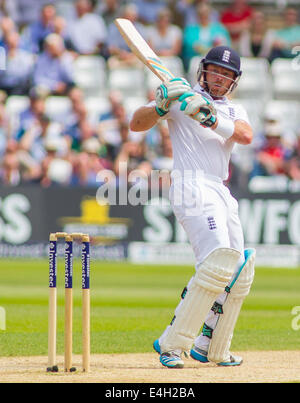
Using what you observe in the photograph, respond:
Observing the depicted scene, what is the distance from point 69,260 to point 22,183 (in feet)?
31.4

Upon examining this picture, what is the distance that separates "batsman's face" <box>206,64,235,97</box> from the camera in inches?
247

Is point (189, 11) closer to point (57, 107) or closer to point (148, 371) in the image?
point (57, 107)

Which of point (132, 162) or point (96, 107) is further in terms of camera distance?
point (96, 107)

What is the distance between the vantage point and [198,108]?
5805 mm

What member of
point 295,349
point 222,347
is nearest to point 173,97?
point 222,347

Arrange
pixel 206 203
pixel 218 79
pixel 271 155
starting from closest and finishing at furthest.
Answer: pixel 206 203
pixel 218 79
pixel 271 155

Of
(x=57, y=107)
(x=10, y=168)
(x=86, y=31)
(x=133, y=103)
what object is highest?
(x=86, y=31)

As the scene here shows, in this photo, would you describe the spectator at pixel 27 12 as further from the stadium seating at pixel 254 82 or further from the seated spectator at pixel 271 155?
the seated spectator at pixel 271 155

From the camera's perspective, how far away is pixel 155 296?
1110cm

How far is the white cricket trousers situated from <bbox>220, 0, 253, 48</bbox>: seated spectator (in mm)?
12950

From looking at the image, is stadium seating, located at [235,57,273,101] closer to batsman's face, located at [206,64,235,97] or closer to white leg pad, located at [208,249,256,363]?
batsman's face, located at [206,64,235,97]

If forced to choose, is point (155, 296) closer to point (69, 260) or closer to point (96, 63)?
point (69, 260)

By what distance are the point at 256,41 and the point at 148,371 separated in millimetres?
13315

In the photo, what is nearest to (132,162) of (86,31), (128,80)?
(128,80)
